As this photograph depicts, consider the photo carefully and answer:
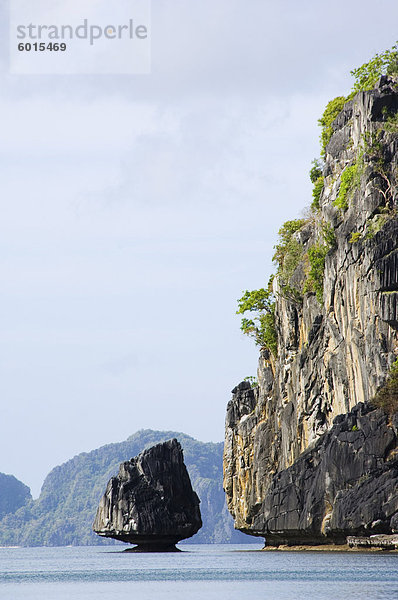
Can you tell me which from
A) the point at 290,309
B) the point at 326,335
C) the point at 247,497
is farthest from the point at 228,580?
the point at 247,497

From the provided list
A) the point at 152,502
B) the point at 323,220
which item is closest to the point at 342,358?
the point at 323,220

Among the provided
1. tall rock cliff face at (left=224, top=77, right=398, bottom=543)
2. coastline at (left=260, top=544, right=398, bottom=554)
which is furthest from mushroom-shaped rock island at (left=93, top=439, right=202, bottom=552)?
coastline at (left=260, top=544, right=398, bottom=554)

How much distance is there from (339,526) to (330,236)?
21.0 m

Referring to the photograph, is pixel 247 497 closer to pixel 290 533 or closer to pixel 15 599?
pixel 290 533

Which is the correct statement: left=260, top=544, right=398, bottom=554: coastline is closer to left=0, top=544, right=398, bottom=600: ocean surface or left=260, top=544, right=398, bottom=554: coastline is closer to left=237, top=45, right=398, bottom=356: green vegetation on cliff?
left=0, top=544, right=398, bottom=600: ocean surface

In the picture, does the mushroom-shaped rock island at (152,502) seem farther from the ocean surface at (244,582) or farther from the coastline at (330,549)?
the ocean surface at (244,582)

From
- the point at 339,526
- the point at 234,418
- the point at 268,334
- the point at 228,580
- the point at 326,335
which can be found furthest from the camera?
the point at 234,418

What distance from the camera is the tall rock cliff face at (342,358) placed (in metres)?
54.2

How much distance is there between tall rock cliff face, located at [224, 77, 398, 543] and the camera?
54.2 metres

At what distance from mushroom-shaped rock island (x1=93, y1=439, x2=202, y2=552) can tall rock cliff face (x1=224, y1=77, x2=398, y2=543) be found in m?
12.1

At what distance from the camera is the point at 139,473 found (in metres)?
90.5

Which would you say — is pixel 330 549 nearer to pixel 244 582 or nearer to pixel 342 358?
pixel 342 358

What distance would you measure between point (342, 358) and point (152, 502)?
33.6 m

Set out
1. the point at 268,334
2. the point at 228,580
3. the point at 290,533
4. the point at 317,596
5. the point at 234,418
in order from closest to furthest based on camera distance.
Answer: the point at 317,596 < the point at 228,580 < the point at 290,533 < the point at 268,334 < the point at 234,418
